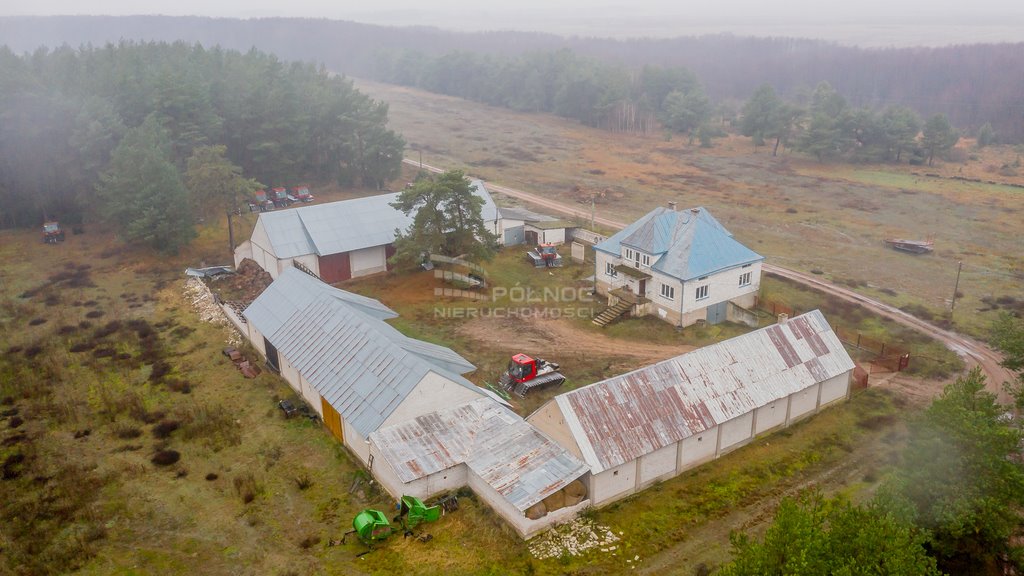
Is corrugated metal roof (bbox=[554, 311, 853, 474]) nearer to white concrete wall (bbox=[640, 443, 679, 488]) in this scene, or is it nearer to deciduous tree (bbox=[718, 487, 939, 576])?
white concrete wall (bbox=[640, 443, 679, 488])

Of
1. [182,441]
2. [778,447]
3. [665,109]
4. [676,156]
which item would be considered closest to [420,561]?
[182,441]

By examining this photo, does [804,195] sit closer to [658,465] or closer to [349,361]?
[658,465]

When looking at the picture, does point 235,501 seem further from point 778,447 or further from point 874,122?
point 874,122

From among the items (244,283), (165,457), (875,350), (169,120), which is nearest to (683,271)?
(875,350)

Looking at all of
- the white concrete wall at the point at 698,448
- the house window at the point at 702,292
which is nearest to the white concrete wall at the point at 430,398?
the white concrete wall at the point at 698,448

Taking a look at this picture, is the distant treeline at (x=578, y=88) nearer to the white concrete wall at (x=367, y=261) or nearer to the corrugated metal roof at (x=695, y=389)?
the white concrete wall at (x=367, y=261)
